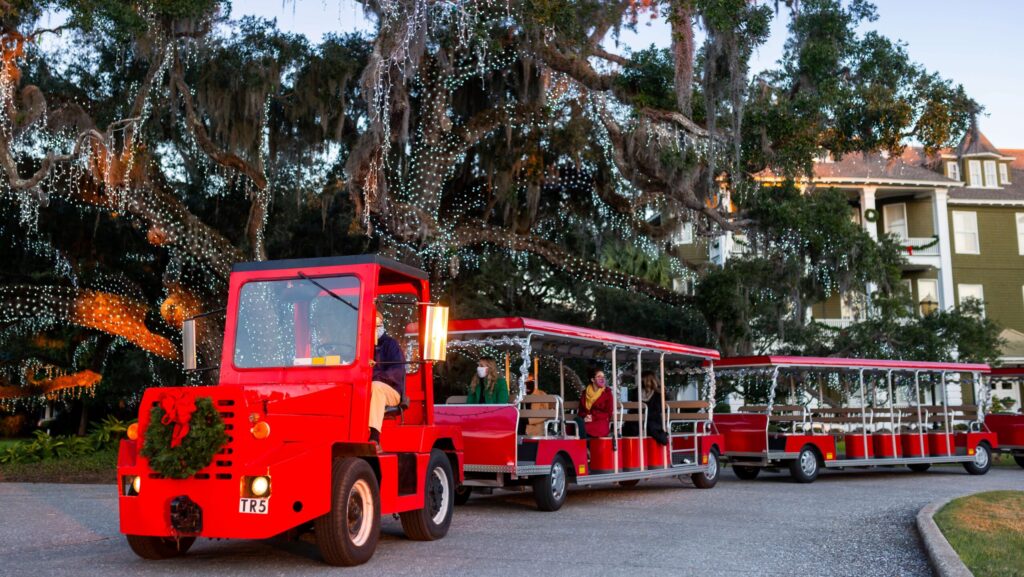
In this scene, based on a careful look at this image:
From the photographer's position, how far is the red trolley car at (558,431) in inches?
478

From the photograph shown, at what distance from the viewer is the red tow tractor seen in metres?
7.31

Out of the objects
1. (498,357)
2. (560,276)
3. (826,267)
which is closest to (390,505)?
(498,357)

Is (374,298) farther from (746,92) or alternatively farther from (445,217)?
→ (445,217)

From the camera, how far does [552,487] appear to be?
12.6 m

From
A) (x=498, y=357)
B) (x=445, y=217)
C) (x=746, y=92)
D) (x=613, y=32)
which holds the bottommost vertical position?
(x=498, y=357)

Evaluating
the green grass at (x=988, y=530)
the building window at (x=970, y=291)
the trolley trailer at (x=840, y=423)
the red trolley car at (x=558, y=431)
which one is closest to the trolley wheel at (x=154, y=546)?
the red trolley car at (x=558, y=431)

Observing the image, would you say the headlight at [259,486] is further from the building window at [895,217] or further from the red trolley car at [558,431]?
the building window at [895,217]

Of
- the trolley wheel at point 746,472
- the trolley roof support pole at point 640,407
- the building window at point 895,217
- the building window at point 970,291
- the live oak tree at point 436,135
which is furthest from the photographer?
the building window at point 970,291

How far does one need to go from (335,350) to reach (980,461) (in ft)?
54.5

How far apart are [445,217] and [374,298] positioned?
13.6 metres

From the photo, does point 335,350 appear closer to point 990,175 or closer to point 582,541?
point 582,541

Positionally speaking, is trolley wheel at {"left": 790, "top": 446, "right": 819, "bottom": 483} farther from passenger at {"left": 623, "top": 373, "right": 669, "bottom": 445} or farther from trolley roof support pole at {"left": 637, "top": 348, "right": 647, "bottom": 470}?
trolley roof support pole at {"left": 637, "top": 348, "right": 647, "bottom": 470}

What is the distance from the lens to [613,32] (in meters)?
19.9

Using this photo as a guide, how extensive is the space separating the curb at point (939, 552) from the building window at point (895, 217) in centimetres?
2976
